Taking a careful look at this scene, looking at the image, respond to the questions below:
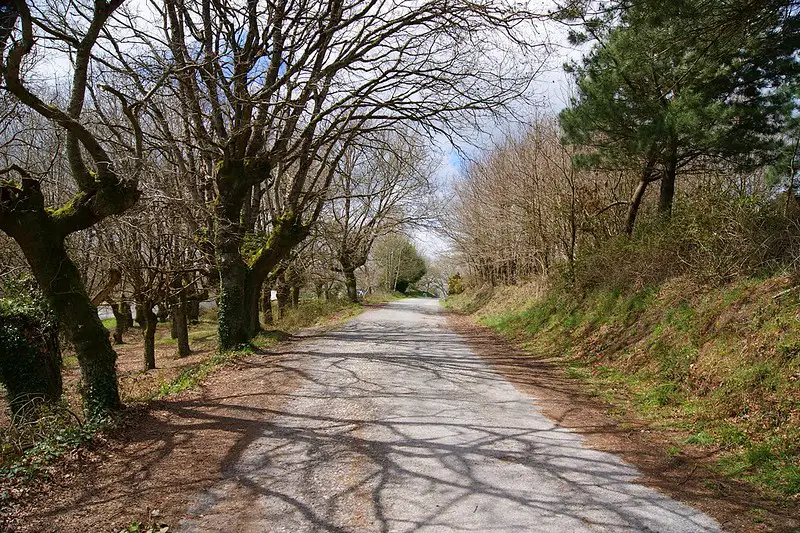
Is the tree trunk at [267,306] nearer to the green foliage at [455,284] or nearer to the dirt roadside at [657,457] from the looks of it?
the dirt roadside at [657,457]

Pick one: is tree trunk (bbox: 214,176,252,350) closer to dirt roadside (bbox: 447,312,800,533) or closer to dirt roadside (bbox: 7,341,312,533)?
dirt roadside (bbox: 7,341,312,533)

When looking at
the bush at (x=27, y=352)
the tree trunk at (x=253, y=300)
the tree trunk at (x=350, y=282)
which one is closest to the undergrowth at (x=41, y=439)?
the bush at (x=27, y=352)

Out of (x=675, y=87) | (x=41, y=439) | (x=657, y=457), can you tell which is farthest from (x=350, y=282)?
(x=657, y=457)

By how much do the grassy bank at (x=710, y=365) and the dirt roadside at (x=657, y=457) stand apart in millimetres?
205

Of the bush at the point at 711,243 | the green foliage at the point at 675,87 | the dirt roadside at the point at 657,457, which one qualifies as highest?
the green foliage at the point at 675,87

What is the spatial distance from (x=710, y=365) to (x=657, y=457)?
2.39m

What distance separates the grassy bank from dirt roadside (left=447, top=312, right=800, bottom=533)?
0.20 meters

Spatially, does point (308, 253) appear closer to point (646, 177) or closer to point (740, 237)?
point (646, 177)

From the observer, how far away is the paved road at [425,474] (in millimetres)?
3834

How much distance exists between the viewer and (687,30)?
7.12m

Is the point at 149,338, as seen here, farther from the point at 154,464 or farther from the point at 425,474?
the point at 425,474

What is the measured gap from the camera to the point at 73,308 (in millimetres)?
6727

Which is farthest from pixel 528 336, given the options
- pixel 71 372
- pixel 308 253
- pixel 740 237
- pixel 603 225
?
pixel 71 372

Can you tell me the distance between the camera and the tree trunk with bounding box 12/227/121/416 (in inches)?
255
